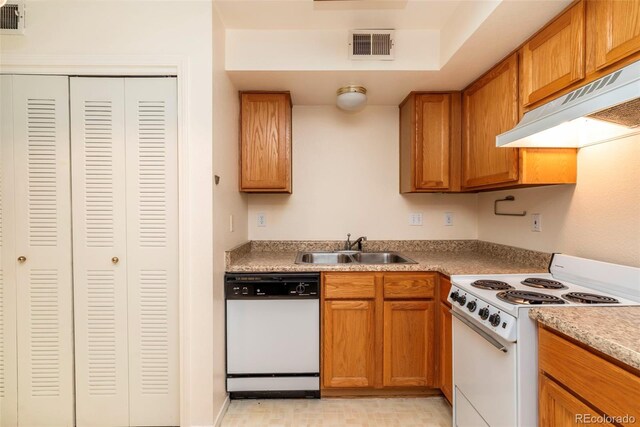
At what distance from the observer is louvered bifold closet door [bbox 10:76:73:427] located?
171 cm

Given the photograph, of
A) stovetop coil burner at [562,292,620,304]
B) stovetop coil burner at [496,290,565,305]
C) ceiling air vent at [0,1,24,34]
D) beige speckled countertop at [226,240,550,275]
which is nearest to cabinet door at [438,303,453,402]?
beige speckled countertop at [226,240,550,275]

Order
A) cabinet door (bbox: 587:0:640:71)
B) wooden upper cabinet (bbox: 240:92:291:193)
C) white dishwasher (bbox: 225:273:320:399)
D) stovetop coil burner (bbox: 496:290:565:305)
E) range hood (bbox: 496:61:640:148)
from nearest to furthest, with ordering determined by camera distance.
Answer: range hood (bbox: 496:61:640:148) < cabinet door (bbox: 587:0:640:71) < stovetop coil burner (bbox: 496:290:565:305) < white dishwasher (bbox: 225:273:320:399) < wooden upper cabinet (bbox: 240:92:291:193)

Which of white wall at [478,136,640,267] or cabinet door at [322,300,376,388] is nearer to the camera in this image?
white wall at [478,136,640,267]

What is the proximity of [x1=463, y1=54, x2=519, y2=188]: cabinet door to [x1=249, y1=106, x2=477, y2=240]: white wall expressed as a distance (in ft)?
1.93

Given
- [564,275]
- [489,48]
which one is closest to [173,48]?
[489,48]

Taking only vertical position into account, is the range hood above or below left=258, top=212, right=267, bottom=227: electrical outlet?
above

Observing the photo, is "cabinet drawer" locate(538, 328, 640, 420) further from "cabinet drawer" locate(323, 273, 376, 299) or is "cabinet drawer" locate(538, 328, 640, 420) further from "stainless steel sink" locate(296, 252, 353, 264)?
"stainless steel sink" locate(296, 252, 353, 264)

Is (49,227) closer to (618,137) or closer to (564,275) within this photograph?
(564,275)

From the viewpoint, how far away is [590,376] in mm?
932

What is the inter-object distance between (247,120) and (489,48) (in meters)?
1.68

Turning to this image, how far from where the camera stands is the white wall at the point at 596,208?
1.39 metres

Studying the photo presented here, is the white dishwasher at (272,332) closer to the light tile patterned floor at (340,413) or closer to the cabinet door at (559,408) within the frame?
the light tile patterned floor at (340,413)

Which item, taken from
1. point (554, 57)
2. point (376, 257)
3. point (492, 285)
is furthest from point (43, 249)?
point (554, 57)

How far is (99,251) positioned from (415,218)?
2380 mm
